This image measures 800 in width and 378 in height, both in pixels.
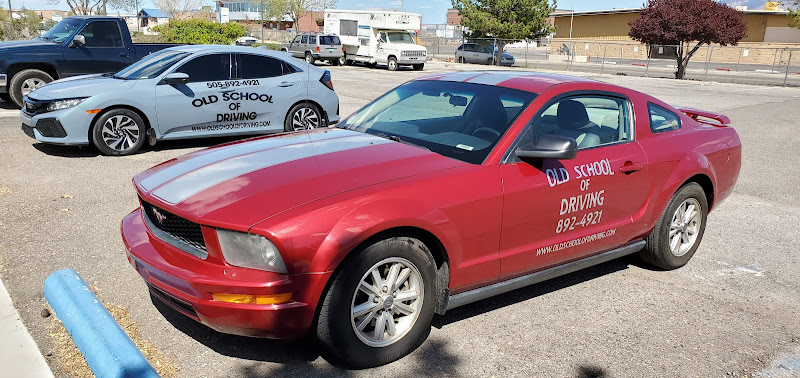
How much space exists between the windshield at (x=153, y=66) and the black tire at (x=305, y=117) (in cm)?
173

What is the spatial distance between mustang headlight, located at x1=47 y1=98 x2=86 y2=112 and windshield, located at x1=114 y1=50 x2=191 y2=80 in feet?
2.63

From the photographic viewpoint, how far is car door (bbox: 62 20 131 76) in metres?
12.1

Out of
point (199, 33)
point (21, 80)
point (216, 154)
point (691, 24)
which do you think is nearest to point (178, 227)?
point (216, 154)

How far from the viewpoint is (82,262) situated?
475 cm

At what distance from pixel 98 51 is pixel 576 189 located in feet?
36.3

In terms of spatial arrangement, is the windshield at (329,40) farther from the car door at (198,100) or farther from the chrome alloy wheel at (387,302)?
the chrome alloy wheel at (387,302)

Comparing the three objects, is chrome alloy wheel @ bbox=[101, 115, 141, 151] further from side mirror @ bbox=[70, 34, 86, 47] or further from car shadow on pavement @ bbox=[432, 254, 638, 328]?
car shadow on pavement @ bbox=[432, 254, 638, 328]

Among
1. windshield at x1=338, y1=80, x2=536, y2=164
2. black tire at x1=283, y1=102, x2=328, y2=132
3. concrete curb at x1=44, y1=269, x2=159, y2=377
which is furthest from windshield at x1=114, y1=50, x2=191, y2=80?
concrete curb at x1=44, y1=269, x2=159, y2=377

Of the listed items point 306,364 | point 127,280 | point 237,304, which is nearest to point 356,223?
point 237,304

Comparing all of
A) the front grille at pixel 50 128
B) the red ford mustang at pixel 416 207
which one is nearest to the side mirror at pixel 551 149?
the red ford mustang at pixel 416 207

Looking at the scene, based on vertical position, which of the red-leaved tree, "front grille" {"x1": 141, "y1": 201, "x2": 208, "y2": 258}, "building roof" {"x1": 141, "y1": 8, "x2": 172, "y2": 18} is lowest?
"front grille" {"x1": 141, "y1": 201, "x2": 208, "y2": 258}

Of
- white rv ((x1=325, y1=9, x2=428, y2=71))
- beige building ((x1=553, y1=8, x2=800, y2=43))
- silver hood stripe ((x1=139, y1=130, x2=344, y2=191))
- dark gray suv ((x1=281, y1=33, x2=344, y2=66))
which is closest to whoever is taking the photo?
silver hood stripe ((x1=139, y1=130, x2=344, y2=191))

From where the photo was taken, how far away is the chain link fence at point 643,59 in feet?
112

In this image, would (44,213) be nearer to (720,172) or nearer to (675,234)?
(675,234)
